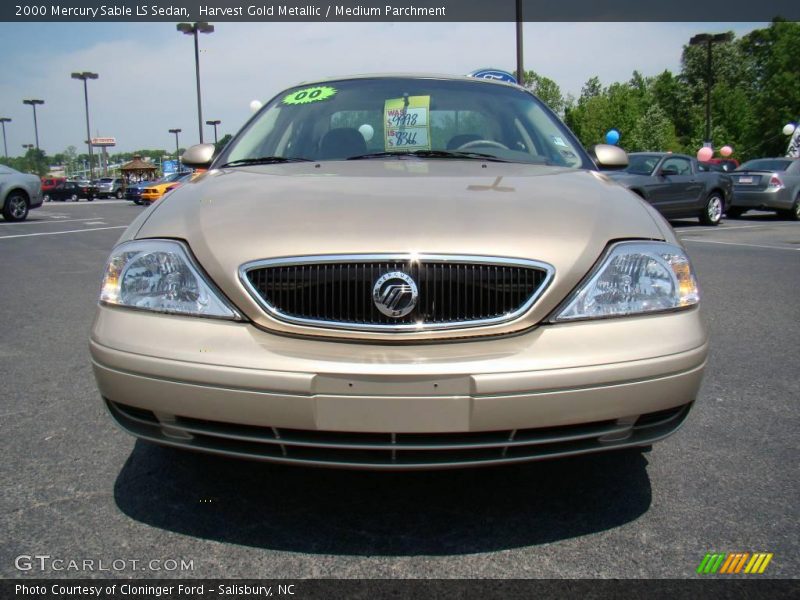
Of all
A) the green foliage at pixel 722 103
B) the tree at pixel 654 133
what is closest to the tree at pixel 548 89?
the green foliage at pixel 722 103

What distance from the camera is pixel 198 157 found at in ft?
11.0

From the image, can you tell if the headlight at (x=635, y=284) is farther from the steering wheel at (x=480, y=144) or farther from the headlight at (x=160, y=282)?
the steering wheel at (x=480, y=144)

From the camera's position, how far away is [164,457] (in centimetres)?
262

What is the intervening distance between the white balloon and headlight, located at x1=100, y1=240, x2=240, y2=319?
1317 millimetres

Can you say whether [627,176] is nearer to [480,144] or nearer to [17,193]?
[480,144]

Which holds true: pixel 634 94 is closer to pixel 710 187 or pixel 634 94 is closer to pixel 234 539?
pixel 710 187

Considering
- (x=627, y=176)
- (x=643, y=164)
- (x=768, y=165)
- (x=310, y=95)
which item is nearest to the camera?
(x=310, y=95)

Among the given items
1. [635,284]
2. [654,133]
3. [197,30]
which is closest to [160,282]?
[635,284]

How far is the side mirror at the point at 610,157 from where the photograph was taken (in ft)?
11.0

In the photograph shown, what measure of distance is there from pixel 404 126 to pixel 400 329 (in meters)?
1.65

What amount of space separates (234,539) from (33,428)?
4.57 feet

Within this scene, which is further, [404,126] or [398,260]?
[404,126]

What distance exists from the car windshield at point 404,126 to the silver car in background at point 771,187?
1510cm

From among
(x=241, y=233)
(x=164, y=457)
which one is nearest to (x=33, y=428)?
(x=164, y=457)
